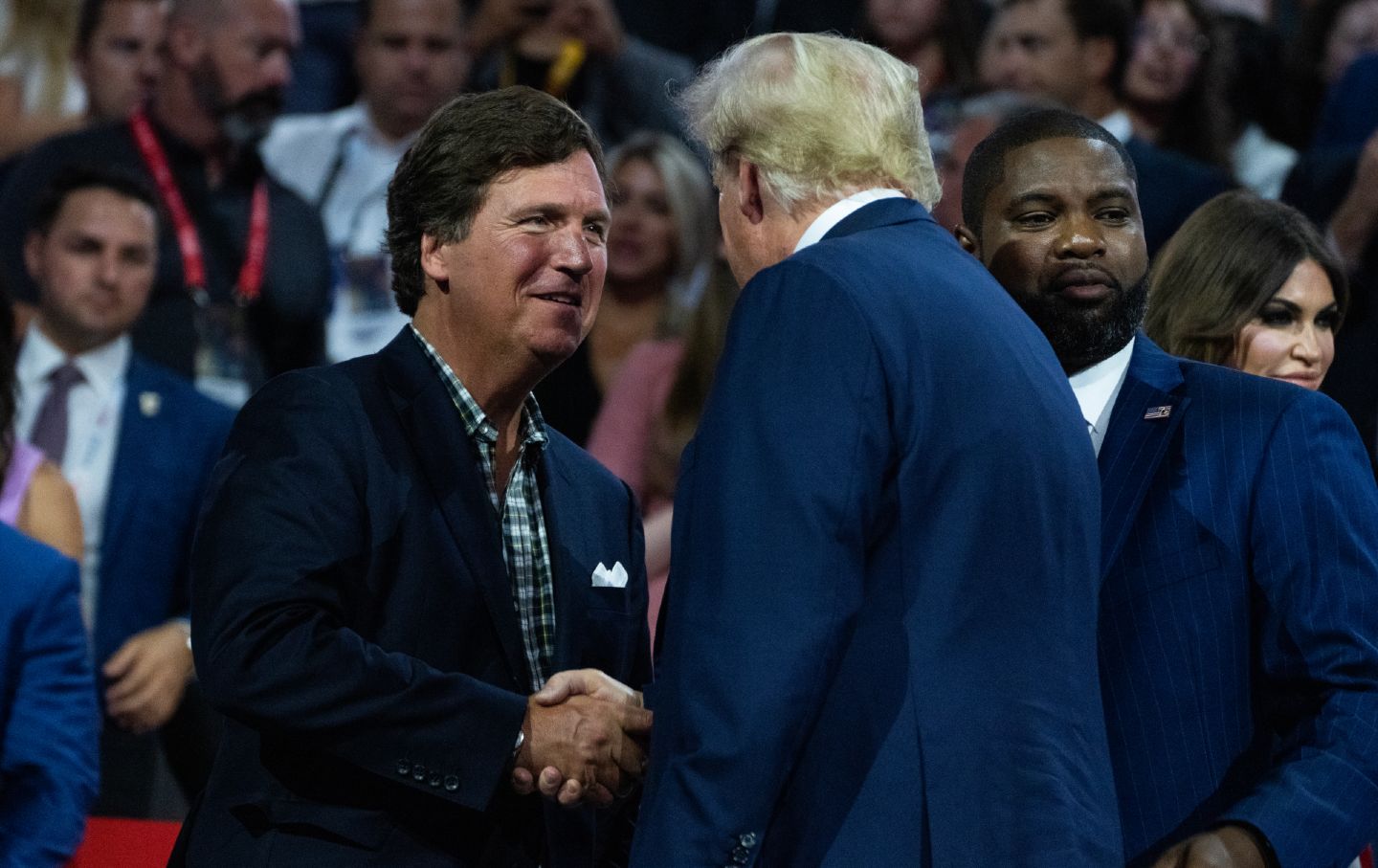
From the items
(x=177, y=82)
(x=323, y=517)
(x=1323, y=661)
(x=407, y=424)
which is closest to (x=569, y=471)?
(x=407, y=424)

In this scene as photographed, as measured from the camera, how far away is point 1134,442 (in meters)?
2.45

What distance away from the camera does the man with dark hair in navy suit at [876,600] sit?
1935mm

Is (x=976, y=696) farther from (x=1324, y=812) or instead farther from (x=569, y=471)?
(x=569, y=471)

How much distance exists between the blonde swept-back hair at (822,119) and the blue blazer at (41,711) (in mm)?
1346

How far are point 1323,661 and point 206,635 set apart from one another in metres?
1.35

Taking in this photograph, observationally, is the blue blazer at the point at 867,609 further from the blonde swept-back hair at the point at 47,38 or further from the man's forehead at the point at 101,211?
the blonde swept-back hair at the point at 47,38

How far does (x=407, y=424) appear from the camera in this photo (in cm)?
244

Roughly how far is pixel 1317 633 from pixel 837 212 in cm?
78

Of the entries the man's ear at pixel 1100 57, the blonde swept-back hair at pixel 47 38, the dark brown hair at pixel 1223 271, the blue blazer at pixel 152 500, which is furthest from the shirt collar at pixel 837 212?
the blonde swept-back hair at pixel 47 38

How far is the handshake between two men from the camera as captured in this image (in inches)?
91.9

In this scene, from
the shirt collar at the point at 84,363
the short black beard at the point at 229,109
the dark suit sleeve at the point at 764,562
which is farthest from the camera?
the short black beard at the point at 229,109

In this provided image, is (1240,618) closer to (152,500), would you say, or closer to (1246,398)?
(1246,398)

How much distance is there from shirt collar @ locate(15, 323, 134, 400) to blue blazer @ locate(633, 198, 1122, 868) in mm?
3143

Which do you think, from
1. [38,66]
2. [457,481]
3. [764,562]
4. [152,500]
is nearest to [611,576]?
[457,481]
